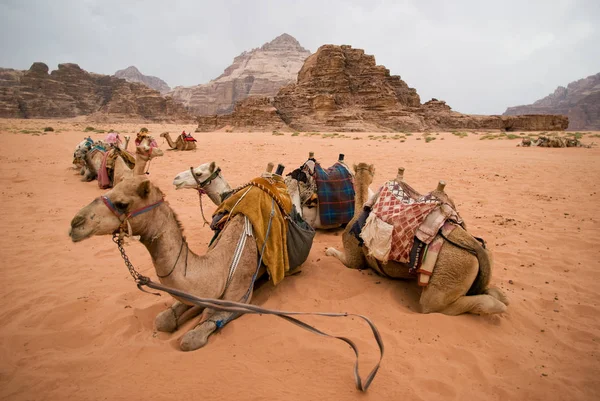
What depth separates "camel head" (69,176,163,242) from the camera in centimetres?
223

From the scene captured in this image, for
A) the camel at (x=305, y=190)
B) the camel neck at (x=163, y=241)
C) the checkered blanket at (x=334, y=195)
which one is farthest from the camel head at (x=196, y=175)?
the camel neck at (x=163, y=241)

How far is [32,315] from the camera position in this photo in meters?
3.18

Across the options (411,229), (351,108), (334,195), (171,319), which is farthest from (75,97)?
(411,229)

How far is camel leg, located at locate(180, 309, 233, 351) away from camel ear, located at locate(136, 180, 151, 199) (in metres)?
1.23

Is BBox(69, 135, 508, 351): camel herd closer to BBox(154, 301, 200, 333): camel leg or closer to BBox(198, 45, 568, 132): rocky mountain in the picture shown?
BBox(154, 301, 200, 333): camel leg

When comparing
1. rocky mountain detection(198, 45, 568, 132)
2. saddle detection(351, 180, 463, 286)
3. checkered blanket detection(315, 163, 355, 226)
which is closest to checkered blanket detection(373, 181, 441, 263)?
saddle detection(351, 180, 463, 286)

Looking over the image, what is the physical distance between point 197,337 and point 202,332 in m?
0.06

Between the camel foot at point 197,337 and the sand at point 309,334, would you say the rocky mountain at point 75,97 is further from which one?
the camel foot at point 197,337

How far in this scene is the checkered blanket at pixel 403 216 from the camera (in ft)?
10.1

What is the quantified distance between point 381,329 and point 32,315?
11.7 ft

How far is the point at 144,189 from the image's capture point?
2412 mm

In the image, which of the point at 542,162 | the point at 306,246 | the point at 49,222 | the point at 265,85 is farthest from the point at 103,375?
the point at 265,85

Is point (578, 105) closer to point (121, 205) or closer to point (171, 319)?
point (171, 319)

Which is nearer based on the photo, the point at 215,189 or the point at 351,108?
the point at 215,189
